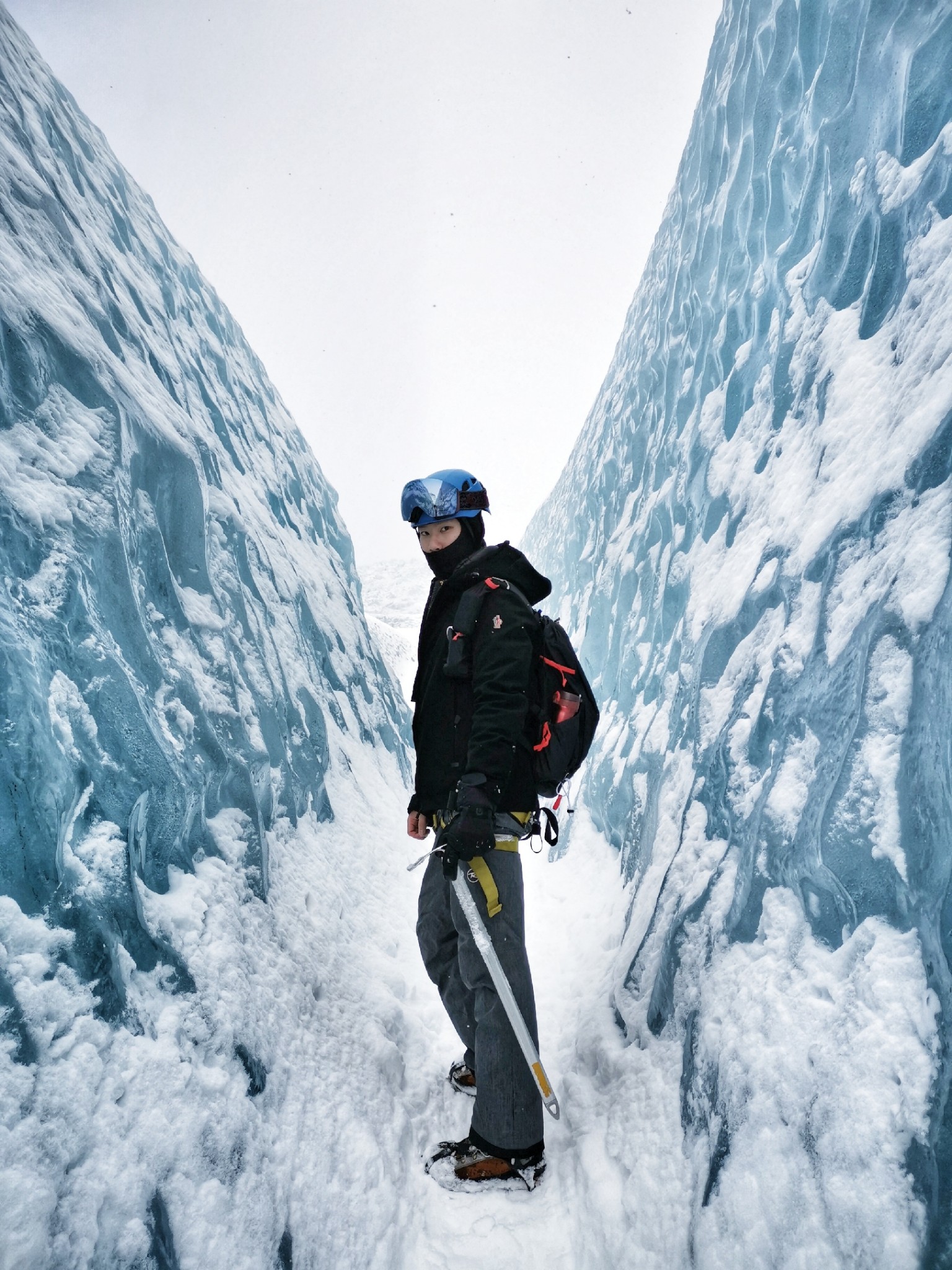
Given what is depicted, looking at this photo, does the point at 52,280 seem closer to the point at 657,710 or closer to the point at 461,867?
the point at 461,867

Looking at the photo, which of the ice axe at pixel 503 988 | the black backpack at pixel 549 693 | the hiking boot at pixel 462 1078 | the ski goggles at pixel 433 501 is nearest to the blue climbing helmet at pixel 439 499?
the ski goggles at pixel 433 501

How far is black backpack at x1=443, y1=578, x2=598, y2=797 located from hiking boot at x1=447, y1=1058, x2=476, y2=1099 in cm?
Result: 96

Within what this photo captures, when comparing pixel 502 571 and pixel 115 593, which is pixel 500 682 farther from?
pixel 115 593

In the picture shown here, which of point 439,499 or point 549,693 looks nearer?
point 549,693

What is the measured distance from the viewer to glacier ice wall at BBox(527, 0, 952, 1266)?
1.10 metres

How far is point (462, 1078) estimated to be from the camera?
1.95 m

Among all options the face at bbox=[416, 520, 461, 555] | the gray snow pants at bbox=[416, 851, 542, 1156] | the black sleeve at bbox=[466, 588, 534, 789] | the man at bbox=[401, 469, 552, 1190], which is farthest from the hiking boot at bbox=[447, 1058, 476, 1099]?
the face at bbox=[416, 520, 461, 555]

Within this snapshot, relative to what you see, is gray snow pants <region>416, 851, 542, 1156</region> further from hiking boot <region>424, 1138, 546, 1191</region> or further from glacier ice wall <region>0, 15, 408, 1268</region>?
glacier ice wall <region>0, 15, 408, 1268</region>

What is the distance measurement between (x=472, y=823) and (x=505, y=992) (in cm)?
46

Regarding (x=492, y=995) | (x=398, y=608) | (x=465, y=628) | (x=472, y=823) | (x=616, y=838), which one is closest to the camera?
(x=472, y=823)

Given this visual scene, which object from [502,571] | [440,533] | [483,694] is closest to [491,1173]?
[483,694]

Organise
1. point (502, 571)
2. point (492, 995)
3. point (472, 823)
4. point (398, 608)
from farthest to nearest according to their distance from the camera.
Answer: point (398, 608) < point (502, 571) < point (492, 995) < point (472, 823)

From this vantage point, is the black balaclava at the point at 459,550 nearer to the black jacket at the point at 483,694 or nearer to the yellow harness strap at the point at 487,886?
the black jacket at the point at 483,694

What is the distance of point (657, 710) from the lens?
313cm
